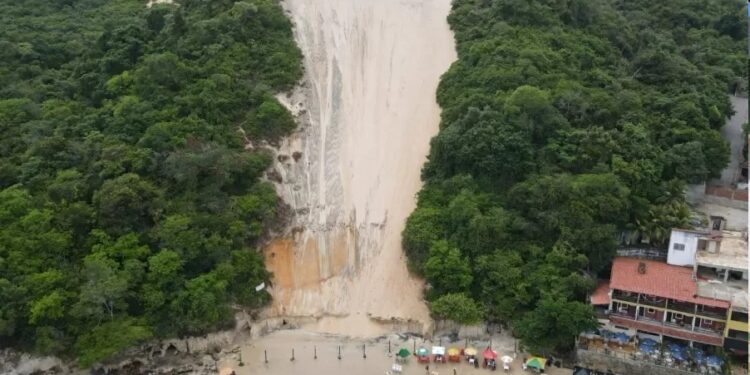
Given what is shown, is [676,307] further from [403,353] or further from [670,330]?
[403,353]

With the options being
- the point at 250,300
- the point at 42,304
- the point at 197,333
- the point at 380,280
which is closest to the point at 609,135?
the point at 380,280

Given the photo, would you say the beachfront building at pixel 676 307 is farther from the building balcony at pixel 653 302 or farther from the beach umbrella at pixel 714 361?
the beach umbrella at pixel 714 361

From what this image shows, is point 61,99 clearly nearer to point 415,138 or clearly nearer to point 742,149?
point 415,138

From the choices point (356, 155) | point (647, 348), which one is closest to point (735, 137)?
point (647, 348)

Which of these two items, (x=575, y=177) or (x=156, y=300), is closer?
(x=156, y=300)

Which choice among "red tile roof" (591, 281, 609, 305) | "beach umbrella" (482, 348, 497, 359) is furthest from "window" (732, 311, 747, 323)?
"beach umbrella" (482, 348, 497, 359)

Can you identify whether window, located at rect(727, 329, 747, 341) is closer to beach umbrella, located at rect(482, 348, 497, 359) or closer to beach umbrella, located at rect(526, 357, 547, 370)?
beach umbrella, located at rect(526, 357, 547, 370)
